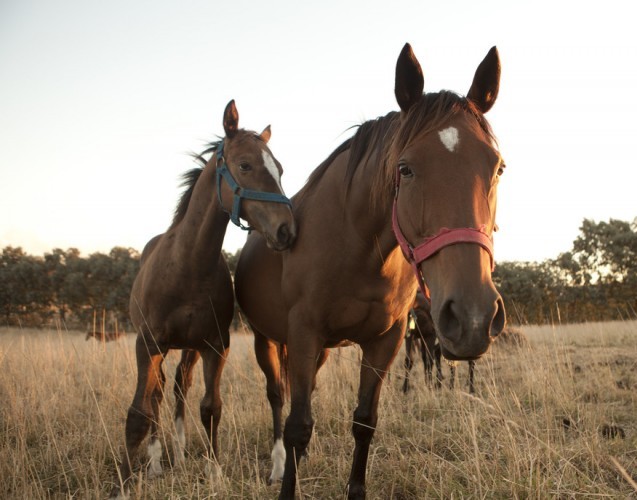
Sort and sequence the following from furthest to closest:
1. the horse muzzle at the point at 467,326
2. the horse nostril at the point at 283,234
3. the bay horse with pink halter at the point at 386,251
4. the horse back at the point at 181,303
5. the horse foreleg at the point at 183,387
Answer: the horse foreleg at the point at 183,387, the horse back at the point at 181,303, the horse nostril at the point at 283,234, the bay horse with pink halter at the point at 386,251, the horse muzzle at the point at 467,326

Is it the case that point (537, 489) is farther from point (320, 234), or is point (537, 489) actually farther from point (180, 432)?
point (180, 432)

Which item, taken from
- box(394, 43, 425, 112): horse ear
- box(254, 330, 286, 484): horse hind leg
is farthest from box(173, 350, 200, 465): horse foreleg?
box(394, 43, 425, 112): horse ear

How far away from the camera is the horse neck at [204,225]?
347cm

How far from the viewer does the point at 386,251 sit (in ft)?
8.02

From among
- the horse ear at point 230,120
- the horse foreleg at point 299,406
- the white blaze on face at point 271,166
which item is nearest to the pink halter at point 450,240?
the horse foreleg at point 299,406

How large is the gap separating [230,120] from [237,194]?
730 millimetres

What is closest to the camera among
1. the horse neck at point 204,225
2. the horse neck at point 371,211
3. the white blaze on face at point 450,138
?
the white blaze on face at point 450,138

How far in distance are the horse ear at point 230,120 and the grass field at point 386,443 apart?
6.70ft

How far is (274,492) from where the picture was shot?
9.62 feet

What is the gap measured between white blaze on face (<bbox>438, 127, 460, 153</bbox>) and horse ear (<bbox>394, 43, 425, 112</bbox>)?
0.38 meters

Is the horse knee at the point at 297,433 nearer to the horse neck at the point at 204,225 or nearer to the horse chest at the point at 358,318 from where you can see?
the horse chest at the point at 358,318

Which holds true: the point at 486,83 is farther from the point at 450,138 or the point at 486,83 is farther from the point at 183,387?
the point at 183,387

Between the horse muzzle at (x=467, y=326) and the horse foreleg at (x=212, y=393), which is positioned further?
the horse foreleg at (x=212, y=393)

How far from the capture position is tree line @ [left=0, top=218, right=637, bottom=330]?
30.5 m
